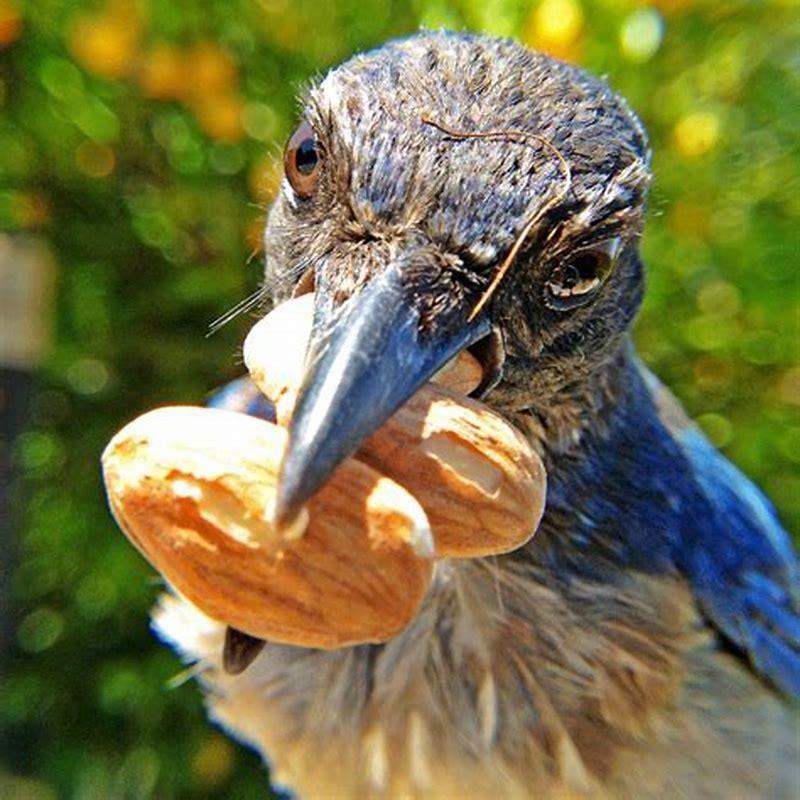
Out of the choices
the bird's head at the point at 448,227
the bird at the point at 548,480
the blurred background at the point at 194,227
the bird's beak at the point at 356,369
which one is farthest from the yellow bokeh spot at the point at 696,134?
the bird's beak at the point at 356,369

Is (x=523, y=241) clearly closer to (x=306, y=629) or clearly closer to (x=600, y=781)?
(x=306, y=629)

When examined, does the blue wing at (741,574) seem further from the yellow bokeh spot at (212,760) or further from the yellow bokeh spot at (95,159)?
the yellow bokeh spot at (212,760)

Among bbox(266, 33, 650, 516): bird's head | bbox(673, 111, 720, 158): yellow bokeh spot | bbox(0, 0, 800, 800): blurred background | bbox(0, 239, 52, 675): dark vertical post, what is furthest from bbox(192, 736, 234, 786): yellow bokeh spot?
bbox(266, 33, 650, 516): bird's head

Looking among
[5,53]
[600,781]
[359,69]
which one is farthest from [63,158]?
[600,781]

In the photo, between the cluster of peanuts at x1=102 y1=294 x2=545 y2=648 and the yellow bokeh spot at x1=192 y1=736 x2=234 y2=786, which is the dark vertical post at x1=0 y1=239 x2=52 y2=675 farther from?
the cluster of peanuts at x1=102 y1=294 x2=545 y2=648

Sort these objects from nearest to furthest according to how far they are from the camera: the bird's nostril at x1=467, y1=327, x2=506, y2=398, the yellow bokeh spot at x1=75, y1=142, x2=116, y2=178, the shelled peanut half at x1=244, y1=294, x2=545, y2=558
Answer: the shelled peanut half at x1=244, y1=294, x2=545, y2=558 → the bird's nostril at x1=467, y1=327, x2=506, y2=398 → the yellow bokeh spot at x1=75, y1=142, x2=116, y2=178

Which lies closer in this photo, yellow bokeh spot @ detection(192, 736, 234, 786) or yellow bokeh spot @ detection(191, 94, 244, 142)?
yellow bokeh spot @ detection(191, 94, 244, 142)

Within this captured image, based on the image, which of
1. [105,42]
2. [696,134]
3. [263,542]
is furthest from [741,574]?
[105,42]
